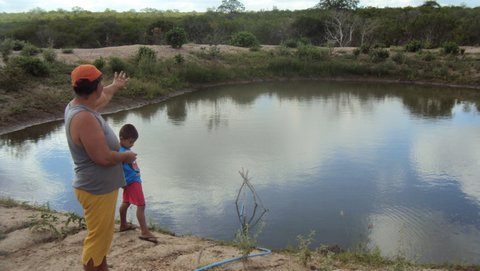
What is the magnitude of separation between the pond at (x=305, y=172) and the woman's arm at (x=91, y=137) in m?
2.63

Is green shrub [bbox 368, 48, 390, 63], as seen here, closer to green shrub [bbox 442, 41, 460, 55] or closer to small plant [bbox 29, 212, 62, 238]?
green shrub [bbox 442, 41, 460, 55]

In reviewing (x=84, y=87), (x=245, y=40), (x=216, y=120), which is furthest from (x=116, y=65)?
(x=84, y=87)

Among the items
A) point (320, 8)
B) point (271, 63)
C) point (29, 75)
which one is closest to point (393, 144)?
point (29, 75)

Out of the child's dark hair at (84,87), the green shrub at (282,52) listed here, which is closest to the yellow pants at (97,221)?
the child's dark hair at (84,87)

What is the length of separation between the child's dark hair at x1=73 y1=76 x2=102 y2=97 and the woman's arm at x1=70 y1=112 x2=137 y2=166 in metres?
Result: 0.11

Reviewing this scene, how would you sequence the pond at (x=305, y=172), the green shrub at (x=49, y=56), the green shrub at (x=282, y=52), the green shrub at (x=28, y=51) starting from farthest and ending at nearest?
the green shrub at (x=282, y=52), the green shrub at (x=28, y=51), the green shrub at (x=49, y=56), the pond at (x=305, y=172)

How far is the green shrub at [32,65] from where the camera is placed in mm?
11875

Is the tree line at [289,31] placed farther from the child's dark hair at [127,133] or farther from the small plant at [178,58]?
the child's dark hair at [127,133]

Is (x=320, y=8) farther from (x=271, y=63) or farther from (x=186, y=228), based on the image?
(x=186, y=228)

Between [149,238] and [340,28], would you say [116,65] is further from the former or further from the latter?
[340,28]

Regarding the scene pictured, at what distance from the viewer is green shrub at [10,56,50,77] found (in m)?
11.9

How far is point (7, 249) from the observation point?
3.18 metres

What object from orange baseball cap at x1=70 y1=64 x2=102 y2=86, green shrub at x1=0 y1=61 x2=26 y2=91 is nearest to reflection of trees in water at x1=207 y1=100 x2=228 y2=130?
green shrub at x1=0 y1=61 x2=26 y2=91

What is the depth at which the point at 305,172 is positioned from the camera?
6707 millimetres
